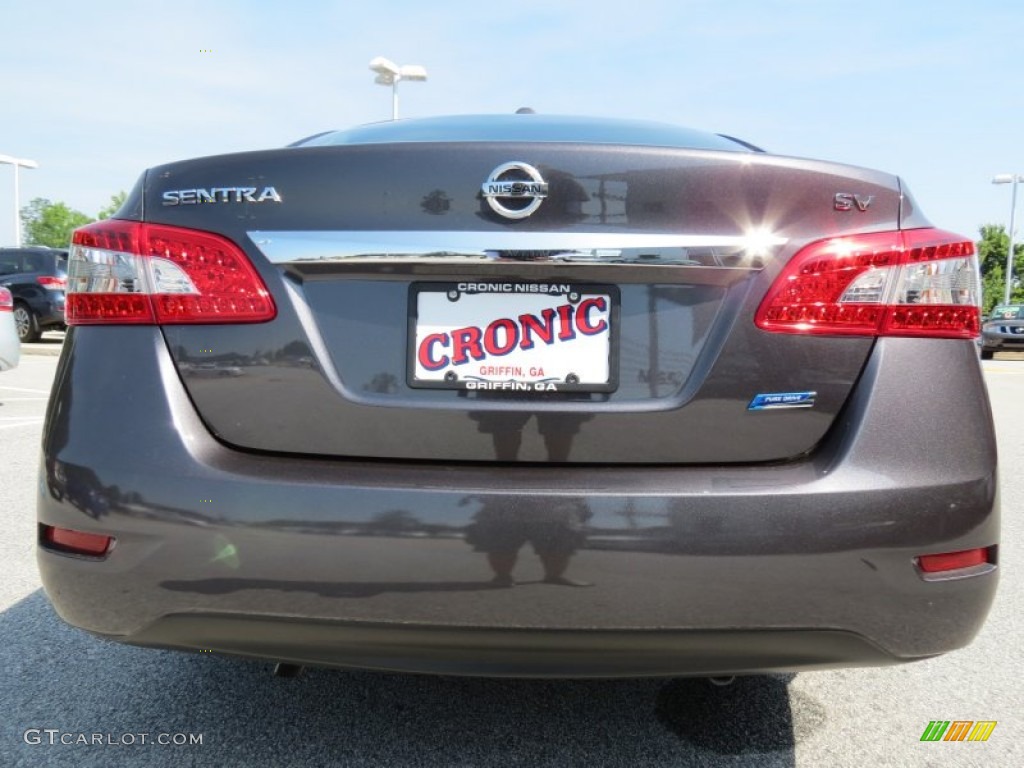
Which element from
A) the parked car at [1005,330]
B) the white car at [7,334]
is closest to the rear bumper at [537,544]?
the white car at [7,334]

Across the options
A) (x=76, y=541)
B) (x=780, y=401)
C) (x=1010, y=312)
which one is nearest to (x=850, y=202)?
(x=780, y=401)

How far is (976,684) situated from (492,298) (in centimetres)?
178

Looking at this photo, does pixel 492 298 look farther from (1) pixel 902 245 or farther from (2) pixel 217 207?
(1) pixel 902 245

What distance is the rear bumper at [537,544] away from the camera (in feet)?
4.39

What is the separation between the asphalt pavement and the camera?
1.78 meters

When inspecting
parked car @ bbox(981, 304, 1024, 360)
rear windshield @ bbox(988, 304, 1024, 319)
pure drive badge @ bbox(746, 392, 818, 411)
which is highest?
pure drive badge @ bbox(746, 392, 818, 411)

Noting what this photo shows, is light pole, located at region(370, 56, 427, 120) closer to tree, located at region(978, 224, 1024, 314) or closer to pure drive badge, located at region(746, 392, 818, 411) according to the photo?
pure drive badge, located at region(746, 392, 818, 411)

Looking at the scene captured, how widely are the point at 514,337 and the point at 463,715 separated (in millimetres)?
1008

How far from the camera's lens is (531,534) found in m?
1.33

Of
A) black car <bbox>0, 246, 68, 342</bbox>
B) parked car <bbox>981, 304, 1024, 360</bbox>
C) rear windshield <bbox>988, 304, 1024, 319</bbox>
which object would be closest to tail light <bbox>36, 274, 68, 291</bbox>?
black car <bbox>0, 246, 68, 342</bbox>

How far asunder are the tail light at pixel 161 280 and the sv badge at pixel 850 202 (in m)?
1.02

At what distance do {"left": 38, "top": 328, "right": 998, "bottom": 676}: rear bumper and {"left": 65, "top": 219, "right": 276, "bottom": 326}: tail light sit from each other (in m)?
0.08

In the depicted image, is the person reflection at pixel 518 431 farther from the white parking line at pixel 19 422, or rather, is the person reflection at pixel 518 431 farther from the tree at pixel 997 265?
the tree at pixel 997 265

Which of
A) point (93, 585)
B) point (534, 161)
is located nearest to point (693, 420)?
point (534, 161)
